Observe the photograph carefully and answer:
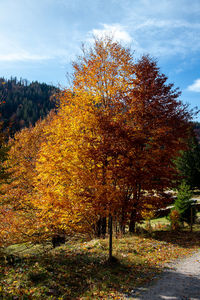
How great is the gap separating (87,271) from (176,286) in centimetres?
→ 324

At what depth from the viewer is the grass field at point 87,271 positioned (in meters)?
6.51

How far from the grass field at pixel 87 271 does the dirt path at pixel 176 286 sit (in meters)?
0.43

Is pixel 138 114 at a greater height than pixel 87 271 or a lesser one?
greater

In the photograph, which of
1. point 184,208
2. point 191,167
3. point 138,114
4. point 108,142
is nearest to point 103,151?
point 108,142

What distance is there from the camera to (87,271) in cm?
793

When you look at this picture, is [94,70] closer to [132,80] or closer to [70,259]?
[132,80]

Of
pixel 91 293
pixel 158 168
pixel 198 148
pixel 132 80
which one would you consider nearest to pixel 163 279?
pixel 91 293

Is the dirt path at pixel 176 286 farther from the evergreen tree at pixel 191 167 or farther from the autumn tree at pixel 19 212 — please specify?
the evergreen tree at pixel 191 167

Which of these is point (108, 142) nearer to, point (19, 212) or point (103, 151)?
point (103, 151)

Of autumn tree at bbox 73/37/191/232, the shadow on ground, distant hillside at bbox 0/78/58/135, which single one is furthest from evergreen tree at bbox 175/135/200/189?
distant hillside at bbox 0/78/58/135

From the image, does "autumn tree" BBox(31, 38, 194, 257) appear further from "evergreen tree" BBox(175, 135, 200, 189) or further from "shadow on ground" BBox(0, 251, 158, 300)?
"evergreen tree" BBox(175, 135, 200, 189)

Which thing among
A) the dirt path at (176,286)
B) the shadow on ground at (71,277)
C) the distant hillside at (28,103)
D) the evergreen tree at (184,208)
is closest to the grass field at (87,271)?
the shadow on ground at (71,277)

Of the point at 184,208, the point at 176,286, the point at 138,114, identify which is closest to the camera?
the point at 176,286

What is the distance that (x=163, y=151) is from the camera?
39.9 ft
